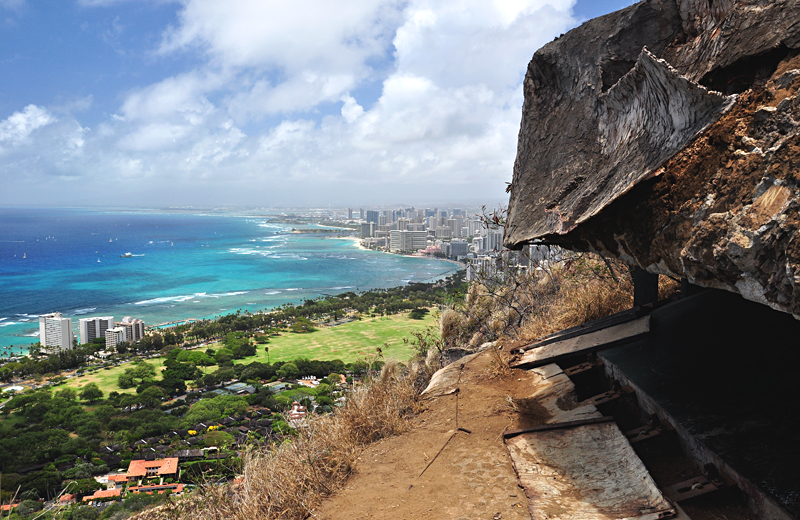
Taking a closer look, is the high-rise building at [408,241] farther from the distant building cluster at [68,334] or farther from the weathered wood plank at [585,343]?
the weathered wood plank at [585,343]

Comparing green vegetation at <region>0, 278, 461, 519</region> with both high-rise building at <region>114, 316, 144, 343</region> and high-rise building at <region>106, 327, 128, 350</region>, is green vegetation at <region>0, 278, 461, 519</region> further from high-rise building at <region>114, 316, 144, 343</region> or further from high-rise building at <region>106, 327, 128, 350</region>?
high-rise building at <region>114, 316, 144, 343</region>

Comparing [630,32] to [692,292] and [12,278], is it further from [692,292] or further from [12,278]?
[12,278]

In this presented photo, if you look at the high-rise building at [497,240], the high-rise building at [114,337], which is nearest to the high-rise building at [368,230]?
the high-rise building at [114,337]

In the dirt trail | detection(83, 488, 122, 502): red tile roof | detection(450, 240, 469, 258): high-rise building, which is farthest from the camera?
detection(450, 240, 469, 258): high-rise building

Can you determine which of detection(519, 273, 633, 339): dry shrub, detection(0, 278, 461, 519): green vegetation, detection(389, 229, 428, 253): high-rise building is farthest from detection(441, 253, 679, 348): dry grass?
detection(389, 229, 428, 253): high-rise building

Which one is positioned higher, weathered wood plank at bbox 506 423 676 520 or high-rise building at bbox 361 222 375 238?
weathered wood plank at bbox 506 423 676 520

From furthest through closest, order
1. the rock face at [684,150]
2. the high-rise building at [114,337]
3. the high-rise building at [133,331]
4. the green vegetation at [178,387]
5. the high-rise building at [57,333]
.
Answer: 1. the high-rise building at [133,331]
2. the high-rise building at [114,337]
3. the high-rise building at [57,333]
4. the green vegetation at [178,387]
5. the rock face at [684,150]
